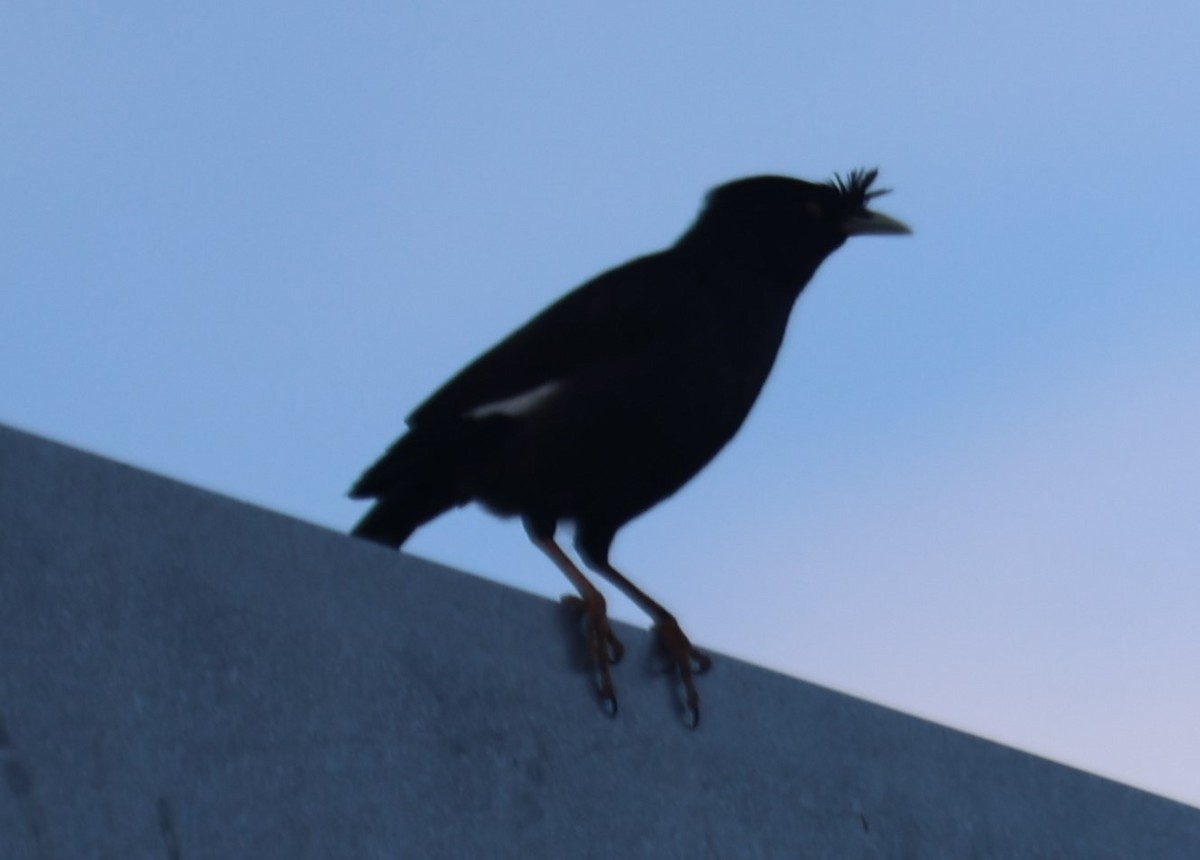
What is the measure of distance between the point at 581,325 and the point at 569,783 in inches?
81.0

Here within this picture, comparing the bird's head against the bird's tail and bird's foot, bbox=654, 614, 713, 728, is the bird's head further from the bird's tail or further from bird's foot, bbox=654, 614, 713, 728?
bird's foot, bbox=654, 614, 713, 728

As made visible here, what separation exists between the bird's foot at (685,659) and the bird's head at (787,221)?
1895 mm

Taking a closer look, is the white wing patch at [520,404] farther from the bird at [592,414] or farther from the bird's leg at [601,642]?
the bird's leg at [601,642]

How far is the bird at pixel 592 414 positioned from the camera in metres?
3.96

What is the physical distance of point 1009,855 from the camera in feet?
8.66

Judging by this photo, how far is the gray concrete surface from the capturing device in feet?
5.89

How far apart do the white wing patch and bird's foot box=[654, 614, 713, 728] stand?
1056mm

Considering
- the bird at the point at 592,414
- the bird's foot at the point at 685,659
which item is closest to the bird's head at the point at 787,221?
the bird at the point at 592,414

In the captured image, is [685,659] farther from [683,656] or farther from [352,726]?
[352,726]

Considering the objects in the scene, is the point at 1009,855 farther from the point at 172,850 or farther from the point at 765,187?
the point at 765,187

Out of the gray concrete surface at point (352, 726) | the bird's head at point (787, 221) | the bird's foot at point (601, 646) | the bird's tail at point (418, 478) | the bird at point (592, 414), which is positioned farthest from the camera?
the bird's head at point (787, 221)

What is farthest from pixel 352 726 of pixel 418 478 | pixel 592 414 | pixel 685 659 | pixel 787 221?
pixel 787 221

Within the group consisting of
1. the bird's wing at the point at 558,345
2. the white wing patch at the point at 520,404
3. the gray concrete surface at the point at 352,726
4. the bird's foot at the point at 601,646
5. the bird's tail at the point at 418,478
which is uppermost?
the bird's wing at the point at 558,345

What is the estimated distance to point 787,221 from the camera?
16.3 feet
